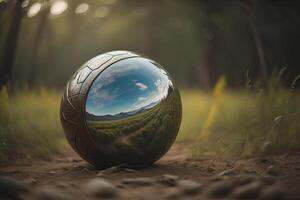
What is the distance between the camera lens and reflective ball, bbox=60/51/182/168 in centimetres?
510

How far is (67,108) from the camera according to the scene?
5.46 m

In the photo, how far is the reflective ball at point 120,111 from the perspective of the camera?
201 inches

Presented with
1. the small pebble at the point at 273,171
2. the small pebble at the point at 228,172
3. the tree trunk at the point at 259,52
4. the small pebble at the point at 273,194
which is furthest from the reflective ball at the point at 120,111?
the tree trunk at the point at 259,52

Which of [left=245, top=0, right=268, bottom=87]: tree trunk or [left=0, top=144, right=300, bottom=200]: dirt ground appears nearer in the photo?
[left=0, top=144, right=300, bottom=200]: dirt ground

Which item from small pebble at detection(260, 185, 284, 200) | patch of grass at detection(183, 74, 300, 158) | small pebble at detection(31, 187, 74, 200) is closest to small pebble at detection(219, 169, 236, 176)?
patch of grass at detection(183, 74, 300, 158)

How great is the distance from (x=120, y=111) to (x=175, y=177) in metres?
0.95

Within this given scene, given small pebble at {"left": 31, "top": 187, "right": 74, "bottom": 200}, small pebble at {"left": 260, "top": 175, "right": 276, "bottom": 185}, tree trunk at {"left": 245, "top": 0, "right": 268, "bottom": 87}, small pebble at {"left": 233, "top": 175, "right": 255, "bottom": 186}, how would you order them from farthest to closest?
tree trunk at {"left": 245, "top": 0, "right": 268, "bottom": 87} → small pebble at {"left": 260, "top": 175, "right": 276, "bottom": 185} → small pebble at {"left": 233, "top": 175, "right": 255, "bottom": 186} → small pebble at {"left": 31, "top": 187, "right": 74, "bottom": 200}

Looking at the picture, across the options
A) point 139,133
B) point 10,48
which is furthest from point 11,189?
point 10,48

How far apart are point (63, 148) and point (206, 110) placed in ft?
18.1

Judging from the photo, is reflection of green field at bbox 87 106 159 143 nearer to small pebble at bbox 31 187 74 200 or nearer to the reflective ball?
the reflective ball

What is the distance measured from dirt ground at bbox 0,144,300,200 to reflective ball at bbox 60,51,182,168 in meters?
0.25

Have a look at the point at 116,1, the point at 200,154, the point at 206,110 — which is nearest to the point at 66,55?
the point at 116,1

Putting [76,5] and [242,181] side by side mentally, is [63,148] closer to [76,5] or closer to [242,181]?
[242,181]

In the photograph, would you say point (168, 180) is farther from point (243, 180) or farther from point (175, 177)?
point (243, 180)
